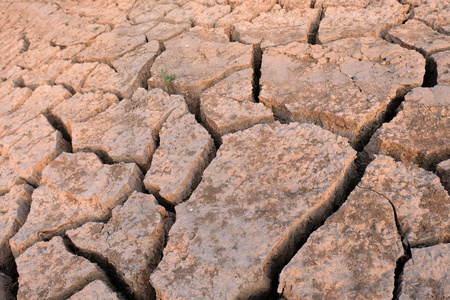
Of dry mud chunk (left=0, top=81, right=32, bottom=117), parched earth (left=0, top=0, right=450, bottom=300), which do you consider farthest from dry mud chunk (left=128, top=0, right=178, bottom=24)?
dry mud chunk (left=0, top=81, right=32, bottom=117)

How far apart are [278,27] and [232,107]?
46.5 inches

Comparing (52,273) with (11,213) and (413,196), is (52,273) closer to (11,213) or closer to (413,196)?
(11,213)

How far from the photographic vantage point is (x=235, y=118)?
2.11 metres

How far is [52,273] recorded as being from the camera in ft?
5.24

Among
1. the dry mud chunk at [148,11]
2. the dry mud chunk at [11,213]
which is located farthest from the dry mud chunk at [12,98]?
the dry mud chunk at [148,11]

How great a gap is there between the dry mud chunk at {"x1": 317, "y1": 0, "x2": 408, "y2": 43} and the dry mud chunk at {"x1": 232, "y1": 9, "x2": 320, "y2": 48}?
0.43 ft

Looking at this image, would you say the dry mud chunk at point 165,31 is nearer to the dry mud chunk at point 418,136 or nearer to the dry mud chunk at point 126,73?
the dry mud chunk at point 126,73

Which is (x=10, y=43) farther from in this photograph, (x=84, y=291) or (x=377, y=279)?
(x=377, y=279)

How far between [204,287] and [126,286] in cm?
40

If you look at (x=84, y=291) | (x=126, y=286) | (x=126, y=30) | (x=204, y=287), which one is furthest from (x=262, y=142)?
(x=126, y=30)

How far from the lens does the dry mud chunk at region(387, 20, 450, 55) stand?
2336mm

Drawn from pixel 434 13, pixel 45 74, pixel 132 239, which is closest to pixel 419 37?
pixel 434 13

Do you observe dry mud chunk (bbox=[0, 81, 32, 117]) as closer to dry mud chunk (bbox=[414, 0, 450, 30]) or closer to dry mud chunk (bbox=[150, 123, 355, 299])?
dry mud chunk (bbox=[150, 123, 355, 299])

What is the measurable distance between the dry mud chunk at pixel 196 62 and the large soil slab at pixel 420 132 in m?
1.15
